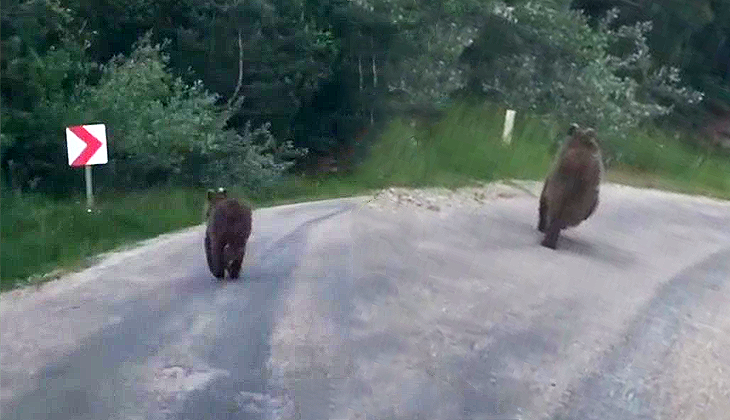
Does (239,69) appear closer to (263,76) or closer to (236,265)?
(263,76)

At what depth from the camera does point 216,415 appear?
8.39m

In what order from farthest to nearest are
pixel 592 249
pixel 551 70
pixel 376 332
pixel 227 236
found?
pixel 551 70, pixel 592 249, pixel 227 236, pixel 376 332

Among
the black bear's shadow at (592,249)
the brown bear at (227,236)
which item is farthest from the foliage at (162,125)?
the brown bear at (227,236)

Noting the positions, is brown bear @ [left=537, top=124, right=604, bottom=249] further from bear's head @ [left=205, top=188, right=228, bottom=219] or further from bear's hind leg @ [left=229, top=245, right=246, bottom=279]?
bear's hind leg @ [left=229, top=245, right=246, bottom=279]

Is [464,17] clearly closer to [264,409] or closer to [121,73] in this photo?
[121,73]

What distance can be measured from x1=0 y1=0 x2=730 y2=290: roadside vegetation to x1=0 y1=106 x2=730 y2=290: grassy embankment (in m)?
0.08

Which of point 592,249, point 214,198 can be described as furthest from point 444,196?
point 214,198

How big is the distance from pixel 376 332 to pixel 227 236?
2.26m

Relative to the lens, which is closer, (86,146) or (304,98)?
(86,146)

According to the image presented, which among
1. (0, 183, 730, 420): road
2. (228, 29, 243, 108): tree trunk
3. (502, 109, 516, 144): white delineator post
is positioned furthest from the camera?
(228, 29, 243, 108): tree trunk

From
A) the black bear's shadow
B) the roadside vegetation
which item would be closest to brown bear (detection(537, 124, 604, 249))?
the black bear's shadow

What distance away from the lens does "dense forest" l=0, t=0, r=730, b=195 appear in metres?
23.0

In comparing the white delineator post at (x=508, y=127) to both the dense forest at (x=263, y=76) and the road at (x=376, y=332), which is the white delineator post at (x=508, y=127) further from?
the road at (x=376, y=332)

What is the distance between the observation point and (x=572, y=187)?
15.5 meters
